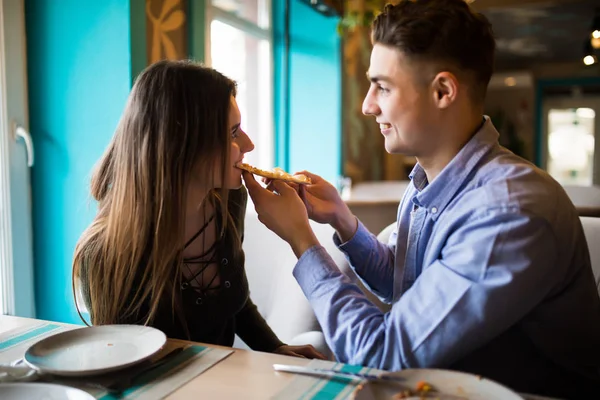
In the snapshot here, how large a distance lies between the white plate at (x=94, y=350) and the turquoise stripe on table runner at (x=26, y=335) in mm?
120

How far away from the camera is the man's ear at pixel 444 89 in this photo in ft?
3.22

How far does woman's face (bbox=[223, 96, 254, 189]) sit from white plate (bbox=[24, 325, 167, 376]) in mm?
423

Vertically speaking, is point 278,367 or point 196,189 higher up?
point 196,189

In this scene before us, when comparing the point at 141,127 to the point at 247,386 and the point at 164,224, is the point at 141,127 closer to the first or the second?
the point at 164,224

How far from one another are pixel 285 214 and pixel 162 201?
11.0 inches

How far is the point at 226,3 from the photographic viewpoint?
3094mm

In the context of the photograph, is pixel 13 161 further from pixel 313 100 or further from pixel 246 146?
pixel 313 100

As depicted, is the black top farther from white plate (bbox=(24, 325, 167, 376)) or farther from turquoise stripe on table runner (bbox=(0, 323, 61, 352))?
white plate (bbox=(24, 325, 167, 376))

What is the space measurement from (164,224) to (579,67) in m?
8.64

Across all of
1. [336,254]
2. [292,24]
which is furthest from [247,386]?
[292,24]

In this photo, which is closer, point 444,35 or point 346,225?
point 444,35

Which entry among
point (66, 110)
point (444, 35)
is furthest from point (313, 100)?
point (444, 35)

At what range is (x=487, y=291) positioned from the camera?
81 cm

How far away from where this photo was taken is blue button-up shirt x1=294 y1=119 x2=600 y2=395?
0.82 metres
